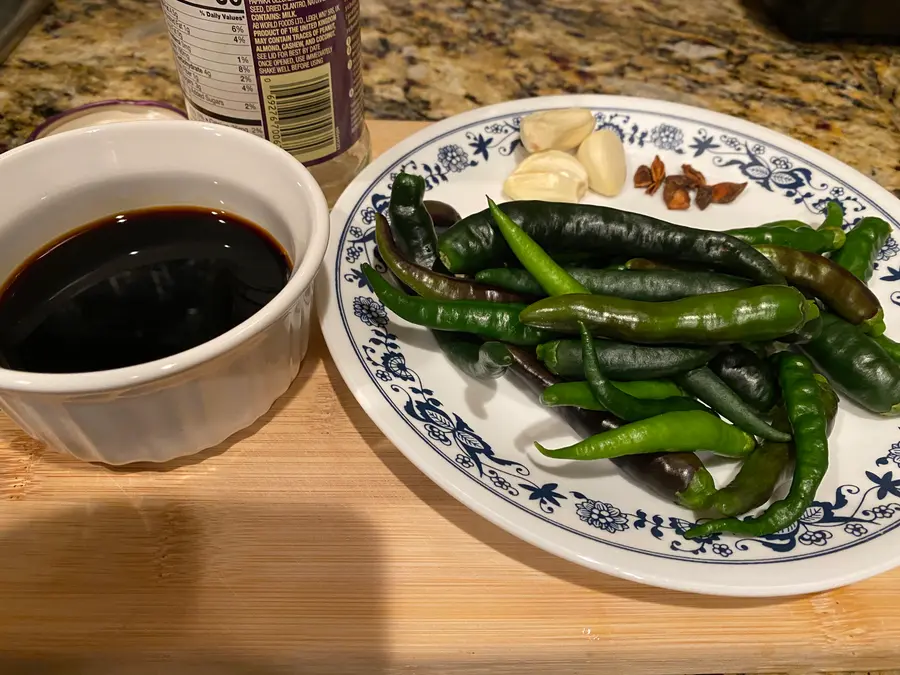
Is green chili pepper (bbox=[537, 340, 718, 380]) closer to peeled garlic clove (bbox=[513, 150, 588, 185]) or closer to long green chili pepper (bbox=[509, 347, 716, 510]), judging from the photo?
long green chili pepper (bbox=[509, 347, 716, 510])

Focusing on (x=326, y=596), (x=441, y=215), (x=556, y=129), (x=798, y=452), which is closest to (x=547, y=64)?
(x=556, y=129)

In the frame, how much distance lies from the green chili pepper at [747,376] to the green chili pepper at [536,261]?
18 centimetres

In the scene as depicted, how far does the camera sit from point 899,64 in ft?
5.38

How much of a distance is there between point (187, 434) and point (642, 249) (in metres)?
0.58

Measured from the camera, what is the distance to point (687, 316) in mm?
771

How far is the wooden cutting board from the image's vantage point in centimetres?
67

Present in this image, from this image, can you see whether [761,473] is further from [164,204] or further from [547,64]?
[547,64]

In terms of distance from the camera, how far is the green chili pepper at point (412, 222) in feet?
2.88

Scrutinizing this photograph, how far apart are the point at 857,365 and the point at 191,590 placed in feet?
2.52

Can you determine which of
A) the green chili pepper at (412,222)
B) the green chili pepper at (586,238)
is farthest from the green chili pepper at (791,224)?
the green chili pepper at (412,222)

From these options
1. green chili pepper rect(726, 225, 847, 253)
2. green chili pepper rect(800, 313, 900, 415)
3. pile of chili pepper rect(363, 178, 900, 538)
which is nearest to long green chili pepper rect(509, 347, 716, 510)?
pile of chili pepper rect(363, 178, 900, 538)

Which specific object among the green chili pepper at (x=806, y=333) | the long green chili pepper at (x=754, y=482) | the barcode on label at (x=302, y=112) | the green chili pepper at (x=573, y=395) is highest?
the barcode on label at (x=302, y=112)

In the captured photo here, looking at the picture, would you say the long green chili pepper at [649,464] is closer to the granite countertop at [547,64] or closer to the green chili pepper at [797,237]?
the green chili pepper at [797,237]

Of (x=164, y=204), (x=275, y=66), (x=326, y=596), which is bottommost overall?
(x=326, y=596)
